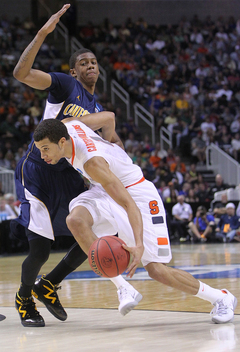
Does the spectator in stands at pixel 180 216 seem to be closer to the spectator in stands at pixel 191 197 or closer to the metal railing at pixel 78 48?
the spectator in stands at pixel 191 197

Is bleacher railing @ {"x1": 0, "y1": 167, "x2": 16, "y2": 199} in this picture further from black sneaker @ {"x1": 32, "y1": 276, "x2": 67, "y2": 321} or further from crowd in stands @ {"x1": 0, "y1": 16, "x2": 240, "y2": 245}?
black sneaker @ {"x1": 32, "y1": 276, "x2": 67, "y2": 321}

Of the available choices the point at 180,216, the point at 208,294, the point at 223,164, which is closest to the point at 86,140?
the point at 208,294

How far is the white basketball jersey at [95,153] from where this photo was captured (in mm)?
3744

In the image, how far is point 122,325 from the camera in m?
3.87

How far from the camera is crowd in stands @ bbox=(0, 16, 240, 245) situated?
A: 15.2 m

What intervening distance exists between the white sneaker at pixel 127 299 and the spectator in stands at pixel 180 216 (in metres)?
9.88

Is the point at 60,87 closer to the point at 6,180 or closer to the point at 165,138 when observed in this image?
the point at 6,180

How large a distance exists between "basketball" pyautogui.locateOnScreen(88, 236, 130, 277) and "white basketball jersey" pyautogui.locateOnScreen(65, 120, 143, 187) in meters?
0.58

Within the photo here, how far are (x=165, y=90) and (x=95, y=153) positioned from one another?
1588cm

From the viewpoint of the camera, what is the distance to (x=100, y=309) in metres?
4.56

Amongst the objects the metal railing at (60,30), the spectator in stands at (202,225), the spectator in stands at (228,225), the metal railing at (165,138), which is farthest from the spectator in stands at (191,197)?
the metal railing at (60,30)

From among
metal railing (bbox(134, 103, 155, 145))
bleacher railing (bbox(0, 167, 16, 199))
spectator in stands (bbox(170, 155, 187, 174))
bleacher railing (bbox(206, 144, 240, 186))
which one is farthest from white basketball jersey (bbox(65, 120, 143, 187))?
metal railing (bbox(134, 103, 155, 145))

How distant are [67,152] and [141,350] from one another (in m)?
1.44

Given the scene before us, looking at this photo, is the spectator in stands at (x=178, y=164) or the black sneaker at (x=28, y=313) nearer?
the black sneaker at (x=28, y=313)
